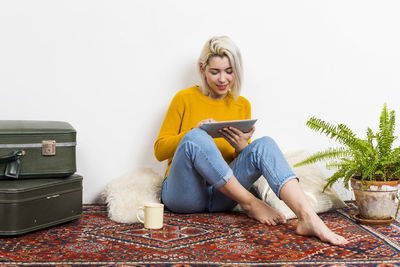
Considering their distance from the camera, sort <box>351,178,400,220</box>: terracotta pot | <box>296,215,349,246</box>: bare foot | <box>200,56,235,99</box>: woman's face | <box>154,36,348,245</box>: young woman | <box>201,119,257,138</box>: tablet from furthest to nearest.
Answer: <box>200,56,235,99</box>: woman's face
<box>351,178,400,220</box>: terracotta pot
<box>201,119,257,138</box>: tablet
<box>154,36,348,245</box>: young woman
<box>296,215,349,246</box>: bare foot

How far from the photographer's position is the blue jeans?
1.99 metres

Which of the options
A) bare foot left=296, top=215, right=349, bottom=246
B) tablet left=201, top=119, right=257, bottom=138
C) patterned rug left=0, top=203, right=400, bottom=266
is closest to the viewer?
patterned rug left=0, top=203, right=400, bottom=266

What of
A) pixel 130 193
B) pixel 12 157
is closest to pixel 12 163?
pixel 12 157

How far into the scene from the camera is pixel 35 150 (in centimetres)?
208

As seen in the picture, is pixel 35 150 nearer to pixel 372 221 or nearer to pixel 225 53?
pixel 225 53

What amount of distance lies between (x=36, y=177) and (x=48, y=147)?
15 cm

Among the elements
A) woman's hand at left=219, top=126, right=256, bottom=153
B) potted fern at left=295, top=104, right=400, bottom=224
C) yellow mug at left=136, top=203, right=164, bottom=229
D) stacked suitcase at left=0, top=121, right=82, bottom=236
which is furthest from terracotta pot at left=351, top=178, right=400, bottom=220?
stacked suitcase at left=0, top=121, right=82, bottom=236

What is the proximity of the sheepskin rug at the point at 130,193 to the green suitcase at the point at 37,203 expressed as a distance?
A: 191 millimetres

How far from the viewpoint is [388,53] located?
9.38ft

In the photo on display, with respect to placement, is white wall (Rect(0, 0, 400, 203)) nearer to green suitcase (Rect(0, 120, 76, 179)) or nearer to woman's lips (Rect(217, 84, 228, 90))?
woman's lips (Rect(217, 84, 228, 90))

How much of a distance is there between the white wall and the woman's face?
357 mm

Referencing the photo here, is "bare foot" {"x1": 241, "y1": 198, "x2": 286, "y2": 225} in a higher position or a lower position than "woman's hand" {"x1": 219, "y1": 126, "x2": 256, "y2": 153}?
lower

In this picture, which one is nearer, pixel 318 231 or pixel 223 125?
pixel 318 231

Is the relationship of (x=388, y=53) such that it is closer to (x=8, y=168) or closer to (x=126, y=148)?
(x=126, y=148)
